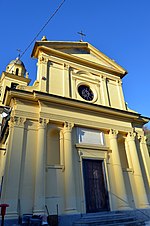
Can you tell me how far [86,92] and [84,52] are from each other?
156 inches

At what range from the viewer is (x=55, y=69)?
479 inches

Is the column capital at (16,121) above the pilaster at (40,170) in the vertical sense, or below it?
above

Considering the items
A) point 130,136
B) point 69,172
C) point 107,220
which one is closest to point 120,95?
point 130,136

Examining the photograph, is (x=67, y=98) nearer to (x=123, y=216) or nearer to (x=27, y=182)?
(x=27, y=182)

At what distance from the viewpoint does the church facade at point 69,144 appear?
8266 mm

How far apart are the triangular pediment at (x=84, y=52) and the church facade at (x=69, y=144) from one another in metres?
0.08

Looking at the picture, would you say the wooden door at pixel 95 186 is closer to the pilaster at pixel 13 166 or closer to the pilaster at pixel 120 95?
the pilaster at pixel 13 166

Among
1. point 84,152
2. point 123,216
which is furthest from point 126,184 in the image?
point 84,152

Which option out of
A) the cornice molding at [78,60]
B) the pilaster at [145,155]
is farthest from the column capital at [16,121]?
the pilaster at [145,155]

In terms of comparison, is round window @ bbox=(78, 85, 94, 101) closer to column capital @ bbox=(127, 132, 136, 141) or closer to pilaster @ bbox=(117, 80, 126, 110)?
pilaster @ bbox=(117, 80, 126, 110)

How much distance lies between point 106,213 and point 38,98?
679cm

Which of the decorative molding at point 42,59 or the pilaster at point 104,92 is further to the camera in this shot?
the pilaster at point 104,92

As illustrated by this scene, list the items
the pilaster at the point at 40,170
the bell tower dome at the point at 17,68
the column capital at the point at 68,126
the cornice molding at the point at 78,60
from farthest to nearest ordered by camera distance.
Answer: the bell tower dome at the point at 17,68 < the cornice molding at the point at 78,60 < the column capital at the point at 68,126 < the pilaster at the point at 40,170

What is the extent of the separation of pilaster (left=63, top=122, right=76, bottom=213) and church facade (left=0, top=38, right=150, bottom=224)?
0.04 meters
